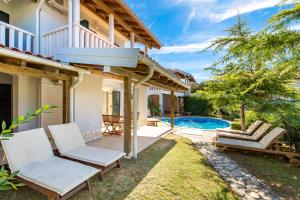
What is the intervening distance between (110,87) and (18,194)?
33.0ft

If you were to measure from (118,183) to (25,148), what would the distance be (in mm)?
2527

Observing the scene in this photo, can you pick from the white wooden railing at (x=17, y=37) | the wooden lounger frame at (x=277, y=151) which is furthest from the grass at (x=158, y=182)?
the white wooden railing at (x=17, y=37)

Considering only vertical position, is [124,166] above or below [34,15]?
below

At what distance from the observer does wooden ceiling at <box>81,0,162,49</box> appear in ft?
26.9

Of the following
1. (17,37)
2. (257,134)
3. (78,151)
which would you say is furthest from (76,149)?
(257,134)

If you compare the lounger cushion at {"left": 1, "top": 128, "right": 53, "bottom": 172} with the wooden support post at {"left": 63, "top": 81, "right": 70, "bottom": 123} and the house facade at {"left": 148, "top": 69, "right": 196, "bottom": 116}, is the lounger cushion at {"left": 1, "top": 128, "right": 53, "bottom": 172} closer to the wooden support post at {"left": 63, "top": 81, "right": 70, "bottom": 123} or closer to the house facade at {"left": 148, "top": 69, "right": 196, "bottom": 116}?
the wooden support post at {"left": 63, "top": 81, "right": 70, "bottom": 123}

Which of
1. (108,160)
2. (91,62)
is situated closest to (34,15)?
(91,62)

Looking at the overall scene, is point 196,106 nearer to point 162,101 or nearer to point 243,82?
point 162,101

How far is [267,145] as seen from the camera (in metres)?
7.54

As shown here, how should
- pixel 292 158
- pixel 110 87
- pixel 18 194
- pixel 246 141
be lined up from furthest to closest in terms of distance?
pixel 110 87
pixel 246 141
pixel 292 158
pixel 18 194

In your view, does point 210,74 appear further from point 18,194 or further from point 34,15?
point 18,194

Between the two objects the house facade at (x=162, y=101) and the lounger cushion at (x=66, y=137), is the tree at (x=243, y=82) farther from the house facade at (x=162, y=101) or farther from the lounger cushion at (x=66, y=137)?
the house facade at (x=162, y=101)

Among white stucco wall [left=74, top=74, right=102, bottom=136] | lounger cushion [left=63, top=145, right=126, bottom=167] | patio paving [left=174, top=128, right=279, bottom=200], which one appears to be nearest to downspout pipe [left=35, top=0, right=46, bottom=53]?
white stucco wall [left=74, top=74, right=102, bottom=136]

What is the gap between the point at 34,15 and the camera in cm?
742
